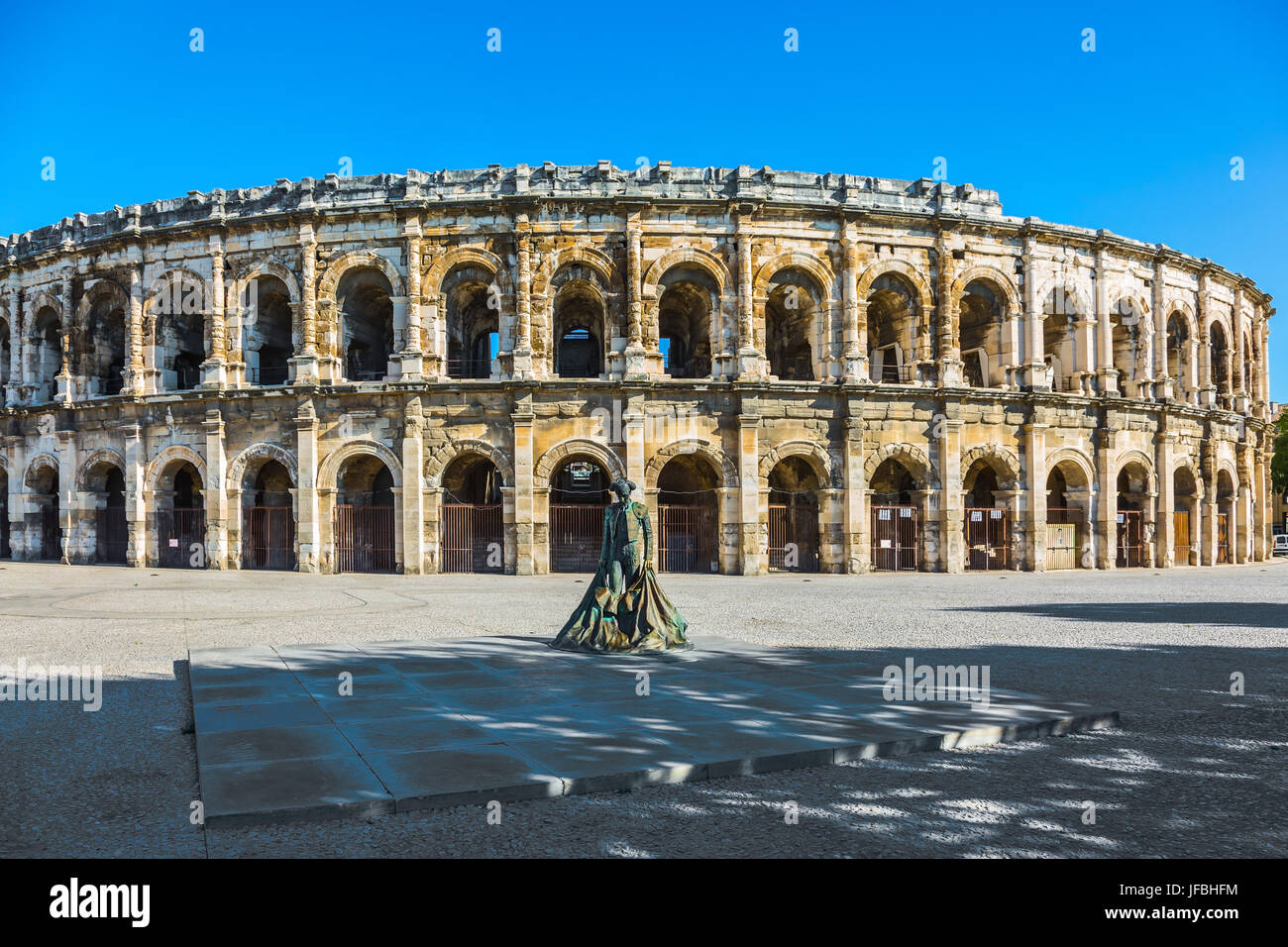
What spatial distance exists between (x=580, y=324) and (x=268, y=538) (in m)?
10.9

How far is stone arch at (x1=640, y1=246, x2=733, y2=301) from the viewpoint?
72.1ft

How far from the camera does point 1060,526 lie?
79.9 feet

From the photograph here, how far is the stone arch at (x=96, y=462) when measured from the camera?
24.3 meters

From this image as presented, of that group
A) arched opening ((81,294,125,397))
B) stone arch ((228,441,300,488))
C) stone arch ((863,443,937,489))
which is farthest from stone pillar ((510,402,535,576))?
arched opening ((81,294,125,397))

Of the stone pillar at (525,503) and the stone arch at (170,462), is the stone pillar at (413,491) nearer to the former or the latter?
the stone pillar at (525,503)

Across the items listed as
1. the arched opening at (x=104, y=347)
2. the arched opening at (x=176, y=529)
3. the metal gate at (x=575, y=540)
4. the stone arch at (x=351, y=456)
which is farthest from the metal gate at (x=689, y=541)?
the arched opening at (x=104, y=347)

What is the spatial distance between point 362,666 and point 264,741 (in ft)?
8.44

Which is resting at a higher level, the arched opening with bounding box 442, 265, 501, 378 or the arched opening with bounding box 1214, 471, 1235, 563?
the arched opening with bounding box 442, 265, 501, 378

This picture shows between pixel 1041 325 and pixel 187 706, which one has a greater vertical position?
pixel 1041 325

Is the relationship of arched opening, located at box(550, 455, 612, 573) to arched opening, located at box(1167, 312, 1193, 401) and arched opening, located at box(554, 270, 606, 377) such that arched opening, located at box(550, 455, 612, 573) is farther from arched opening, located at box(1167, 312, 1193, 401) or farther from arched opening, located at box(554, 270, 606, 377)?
arched opening, located at box(1167, 312, 1193, 401)

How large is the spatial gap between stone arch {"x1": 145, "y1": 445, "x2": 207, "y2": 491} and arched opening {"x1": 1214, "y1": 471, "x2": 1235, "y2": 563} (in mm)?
32328

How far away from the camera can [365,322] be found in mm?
24688
